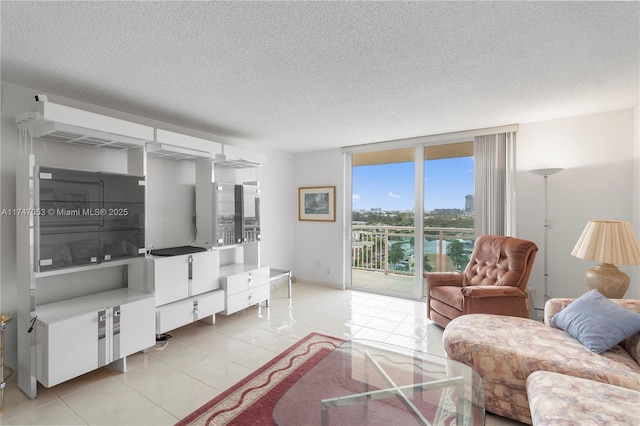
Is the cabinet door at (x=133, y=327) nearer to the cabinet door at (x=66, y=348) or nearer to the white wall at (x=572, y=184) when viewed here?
the cabinet door at (x=66, y=348)

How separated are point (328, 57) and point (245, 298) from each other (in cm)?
299

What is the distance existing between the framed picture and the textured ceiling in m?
2.04

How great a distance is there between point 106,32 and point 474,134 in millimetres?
4023

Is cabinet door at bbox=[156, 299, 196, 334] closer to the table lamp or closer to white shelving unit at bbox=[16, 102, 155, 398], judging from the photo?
white shelving unit at bbox=[16, 102, 155, 398]

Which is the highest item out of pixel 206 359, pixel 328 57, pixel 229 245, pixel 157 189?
pixel 328 57

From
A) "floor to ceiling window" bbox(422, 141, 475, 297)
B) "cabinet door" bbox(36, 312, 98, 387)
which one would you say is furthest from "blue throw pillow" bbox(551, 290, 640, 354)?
"cabinet door" bbox(36, 312, 98, 387)

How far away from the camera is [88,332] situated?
90.2 inches

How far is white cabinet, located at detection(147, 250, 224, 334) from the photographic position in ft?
9.52

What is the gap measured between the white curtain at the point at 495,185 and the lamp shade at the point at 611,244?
3.92ft

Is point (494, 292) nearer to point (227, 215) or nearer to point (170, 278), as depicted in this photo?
point (227, 215)

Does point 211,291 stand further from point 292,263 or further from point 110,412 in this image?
point 292,263

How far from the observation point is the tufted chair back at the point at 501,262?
9.92 feet

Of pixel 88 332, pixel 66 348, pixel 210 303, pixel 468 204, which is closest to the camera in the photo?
pixel 66 348

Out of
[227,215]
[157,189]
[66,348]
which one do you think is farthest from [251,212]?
[66,348]
